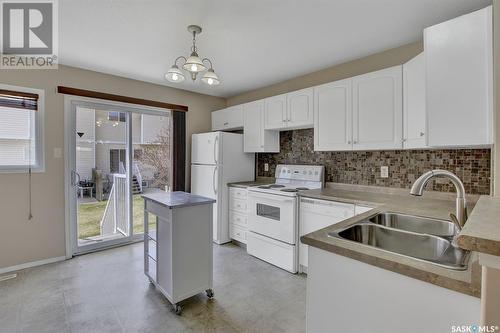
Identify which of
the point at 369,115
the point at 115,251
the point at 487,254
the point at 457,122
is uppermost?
the point at 369,115

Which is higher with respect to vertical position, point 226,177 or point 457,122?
point 457,122

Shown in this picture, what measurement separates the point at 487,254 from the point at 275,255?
2.66 m

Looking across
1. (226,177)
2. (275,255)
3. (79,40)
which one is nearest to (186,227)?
(275,255)

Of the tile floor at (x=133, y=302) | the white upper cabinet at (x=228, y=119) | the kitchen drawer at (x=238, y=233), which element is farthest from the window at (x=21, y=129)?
the kitchen drawer at (x=238, y=233)

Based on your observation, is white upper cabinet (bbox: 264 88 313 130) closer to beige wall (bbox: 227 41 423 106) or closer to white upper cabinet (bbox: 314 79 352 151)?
white upper cabinet (bbox: 314 79 352 151)

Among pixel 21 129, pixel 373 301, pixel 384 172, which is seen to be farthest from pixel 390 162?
pixel 21 129

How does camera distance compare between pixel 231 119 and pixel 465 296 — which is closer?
pixel 465 296

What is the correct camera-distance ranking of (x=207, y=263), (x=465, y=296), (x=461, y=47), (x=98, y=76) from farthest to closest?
(x=98, y=76) < (x=207, y=263) < (x=461, y=47) < (x=465, y=296)

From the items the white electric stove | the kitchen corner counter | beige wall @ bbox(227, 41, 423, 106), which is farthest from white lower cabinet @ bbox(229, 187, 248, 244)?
the kitchen corner counter

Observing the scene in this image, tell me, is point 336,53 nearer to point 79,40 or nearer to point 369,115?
point 369,115

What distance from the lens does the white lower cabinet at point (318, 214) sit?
2.46 metres

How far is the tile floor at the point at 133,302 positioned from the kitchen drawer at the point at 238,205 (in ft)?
2.67

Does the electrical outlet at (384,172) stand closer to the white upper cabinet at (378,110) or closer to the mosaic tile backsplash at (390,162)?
the mosaic tile backsplash at (390,162)

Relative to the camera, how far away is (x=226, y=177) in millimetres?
3881
